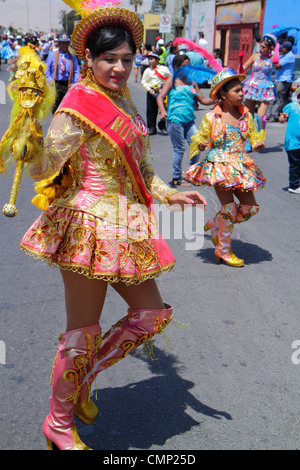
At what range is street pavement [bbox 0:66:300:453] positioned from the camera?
2848 millimetres

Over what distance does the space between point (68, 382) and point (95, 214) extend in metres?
0.81

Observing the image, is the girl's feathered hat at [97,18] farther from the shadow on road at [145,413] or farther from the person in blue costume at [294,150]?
the person in blue costume at [294,150]

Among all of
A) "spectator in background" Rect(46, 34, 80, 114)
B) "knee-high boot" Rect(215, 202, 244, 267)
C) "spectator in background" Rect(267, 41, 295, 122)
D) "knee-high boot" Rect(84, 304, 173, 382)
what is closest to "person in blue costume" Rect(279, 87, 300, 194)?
"knee-high boot" Rect(215, 202, 244, 267)

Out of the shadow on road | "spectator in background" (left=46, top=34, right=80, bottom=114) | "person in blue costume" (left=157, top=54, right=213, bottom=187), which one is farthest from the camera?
"spectator in background" (left=46, top=34, right=80, bottom=114)

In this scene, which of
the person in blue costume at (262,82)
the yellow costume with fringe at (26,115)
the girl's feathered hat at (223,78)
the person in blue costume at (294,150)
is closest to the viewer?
the yellow costume with fringe at (26,115)

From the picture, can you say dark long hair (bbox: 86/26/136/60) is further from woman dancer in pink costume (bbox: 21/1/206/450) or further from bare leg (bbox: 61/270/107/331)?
bare leg (bbox: 61/270/107/331)

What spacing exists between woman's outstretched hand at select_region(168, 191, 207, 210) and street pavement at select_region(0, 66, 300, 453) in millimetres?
1219

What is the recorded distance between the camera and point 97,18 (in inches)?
94.6

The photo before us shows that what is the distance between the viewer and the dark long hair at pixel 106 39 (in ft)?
7.89

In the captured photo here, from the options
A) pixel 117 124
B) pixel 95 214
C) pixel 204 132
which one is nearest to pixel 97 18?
pixel 117 124

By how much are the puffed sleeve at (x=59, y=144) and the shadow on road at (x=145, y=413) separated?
4.62 ft

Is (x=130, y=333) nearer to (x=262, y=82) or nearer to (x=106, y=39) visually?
(x=106, y=39)
